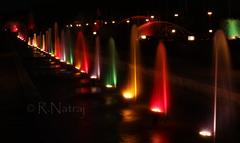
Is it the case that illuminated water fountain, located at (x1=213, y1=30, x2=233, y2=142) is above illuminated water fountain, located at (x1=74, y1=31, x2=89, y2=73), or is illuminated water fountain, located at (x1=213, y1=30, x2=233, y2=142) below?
below

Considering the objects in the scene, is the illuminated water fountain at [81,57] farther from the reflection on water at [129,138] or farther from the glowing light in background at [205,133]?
the glowing light in background at [205,133]

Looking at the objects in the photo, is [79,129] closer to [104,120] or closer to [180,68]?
[104,120]

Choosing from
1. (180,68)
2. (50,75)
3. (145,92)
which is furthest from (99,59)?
(145,92)

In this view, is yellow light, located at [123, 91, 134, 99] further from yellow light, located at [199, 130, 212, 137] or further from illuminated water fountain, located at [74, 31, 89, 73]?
illuminated water fountain, located at [74, 31, 89, 73]

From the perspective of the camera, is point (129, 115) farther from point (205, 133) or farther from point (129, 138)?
point (205, 133)

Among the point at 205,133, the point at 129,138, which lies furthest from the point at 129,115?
the point at 205,133

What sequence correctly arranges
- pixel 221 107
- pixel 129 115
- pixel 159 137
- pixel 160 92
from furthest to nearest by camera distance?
pixel 160 92
pixel 129 115
pixel 221 107
pixel 159 137

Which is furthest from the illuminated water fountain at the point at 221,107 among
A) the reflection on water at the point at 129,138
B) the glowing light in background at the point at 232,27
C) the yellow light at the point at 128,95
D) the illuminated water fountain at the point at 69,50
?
the glowing light in background at the point at 232,27

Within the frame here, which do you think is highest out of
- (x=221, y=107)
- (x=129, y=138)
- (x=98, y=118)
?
(x=221, y=107)

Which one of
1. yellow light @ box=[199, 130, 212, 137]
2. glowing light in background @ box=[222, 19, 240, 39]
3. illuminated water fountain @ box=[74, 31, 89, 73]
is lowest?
yellow light @ box=[199, 130, 212, 137]

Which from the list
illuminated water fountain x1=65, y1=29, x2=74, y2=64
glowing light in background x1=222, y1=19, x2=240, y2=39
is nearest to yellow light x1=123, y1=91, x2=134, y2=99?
illuminated water fountain x1=65, y1=29, x2=74, y2=64

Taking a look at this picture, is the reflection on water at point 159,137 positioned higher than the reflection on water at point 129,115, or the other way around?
the reflection on water at point 129,115

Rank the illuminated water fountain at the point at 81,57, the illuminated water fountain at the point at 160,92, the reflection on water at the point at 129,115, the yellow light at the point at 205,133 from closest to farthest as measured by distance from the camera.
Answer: the yellow light at the point at 205,133, the reflection on water at the point at 129,115, the illuminated water fountain at the point at 160,92, the illuminated water fountain at the point at 81,57

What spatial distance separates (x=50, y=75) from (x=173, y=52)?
5410 millimetres
